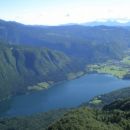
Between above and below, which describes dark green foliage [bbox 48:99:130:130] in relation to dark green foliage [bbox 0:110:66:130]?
above

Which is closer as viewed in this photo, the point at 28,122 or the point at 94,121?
the point at 94,121

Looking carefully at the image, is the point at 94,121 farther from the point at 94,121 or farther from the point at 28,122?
the point at 28,122

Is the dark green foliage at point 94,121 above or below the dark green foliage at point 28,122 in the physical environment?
above

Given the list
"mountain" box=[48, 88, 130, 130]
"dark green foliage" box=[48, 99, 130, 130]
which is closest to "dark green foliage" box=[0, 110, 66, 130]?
"mountain" box=[48, 88, 130, 130]

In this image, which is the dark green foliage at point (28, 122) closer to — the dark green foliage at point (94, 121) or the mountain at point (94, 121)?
the mountain at point (94, 121)

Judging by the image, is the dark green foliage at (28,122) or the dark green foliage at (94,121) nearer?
the dark green foliage at (94,121)

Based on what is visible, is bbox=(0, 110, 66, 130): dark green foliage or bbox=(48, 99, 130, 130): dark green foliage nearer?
bbox=(48, 99, 130, 130): dark green foliage

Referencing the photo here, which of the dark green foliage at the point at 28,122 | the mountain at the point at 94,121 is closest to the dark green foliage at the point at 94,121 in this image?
the mountain at the point at 94,121

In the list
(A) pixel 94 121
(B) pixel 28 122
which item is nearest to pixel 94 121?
(A) pixel 94 121

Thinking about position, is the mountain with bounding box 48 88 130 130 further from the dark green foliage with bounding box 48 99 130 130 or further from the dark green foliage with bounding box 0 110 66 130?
the dark green foliage with bounding box 0 110 66 130

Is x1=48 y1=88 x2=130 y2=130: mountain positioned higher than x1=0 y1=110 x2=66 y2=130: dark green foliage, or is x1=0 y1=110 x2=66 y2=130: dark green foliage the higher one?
x1=48 y1=88 x2=130 y2=130: mountain

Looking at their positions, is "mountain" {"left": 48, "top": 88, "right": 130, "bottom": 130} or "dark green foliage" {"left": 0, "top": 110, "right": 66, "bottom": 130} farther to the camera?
"dark green foliage" {"left": 0, "top": 110, "right": 66, "bottom": 130}
